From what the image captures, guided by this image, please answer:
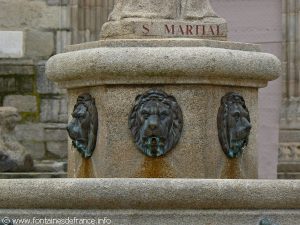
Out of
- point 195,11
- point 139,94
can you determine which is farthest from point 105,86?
point 195,11

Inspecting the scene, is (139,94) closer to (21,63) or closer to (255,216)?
(255,216)

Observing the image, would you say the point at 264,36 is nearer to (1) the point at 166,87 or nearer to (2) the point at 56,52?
(2) the point at 56,52

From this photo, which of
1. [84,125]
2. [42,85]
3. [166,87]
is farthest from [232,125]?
[42,85]

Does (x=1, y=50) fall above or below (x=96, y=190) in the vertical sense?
above

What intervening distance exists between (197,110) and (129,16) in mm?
776

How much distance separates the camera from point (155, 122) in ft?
27.3

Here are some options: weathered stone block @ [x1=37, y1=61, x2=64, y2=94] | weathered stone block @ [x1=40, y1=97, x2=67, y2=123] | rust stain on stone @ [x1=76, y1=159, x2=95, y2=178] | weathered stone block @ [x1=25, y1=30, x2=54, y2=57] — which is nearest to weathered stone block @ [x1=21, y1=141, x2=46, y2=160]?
weathered stone block @ [x1=40, y1=97, x2=67, y2=123]

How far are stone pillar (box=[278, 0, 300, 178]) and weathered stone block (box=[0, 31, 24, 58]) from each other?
3.20m

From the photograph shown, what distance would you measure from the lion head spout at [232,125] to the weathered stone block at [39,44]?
9.97 m

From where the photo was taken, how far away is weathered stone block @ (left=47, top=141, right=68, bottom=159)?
17766 mm

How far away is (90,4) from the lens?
61.4ft

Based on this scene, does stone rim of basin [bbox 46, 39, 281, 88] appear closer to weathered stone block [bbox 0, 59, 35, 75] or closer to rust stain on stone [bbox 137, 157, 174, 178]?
rust stain on stone [bbox 137, 157, 174, 178]

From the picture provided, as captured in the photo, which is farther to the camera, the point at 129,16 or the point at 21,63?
the point at 21,63

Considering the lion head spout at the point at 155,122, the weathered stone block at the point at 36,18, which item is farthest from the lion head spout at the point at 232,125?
the weathered stone block at the point at 36,18
